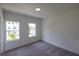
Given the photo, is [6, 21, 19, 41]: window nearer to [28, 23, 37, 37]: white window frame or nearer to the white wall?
[28, 23, 37, 37]: white window frame

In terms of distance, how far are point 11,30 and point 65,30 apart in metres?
1.41

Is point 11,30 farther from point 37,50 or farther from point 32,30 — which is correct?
point 37,50

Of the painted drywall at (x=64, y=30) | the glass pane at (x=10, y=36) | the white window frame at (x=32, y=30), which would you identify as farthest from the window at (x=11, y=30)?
the painted drywall at (x=64, y=30)

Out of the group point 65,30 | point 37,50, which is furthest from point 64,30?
point 37,50

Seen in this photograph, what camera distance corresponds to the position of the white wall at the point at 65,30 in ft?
6.01

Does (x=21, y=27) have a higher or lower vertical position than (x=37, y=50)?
higher

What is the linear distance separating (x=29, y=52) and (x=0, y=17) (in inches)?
33.6

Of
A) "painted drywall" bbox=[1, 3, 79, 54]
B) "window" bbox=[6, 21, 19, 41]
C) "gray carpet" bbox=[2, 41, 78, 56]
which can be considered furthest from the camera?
"painted drywall" bbox=[1, 3, 79, 54]

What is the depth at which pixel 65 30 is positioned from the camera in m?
1.98

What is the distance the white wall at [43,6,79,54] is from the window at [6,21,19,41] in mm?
768

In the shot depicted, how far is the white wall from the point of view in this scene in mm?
1831

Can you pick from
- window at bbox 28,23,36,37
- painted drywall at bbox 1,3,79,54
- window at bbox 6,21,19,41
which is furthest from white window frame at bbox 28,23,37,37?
painted drywall at bbox 1,3,79,54

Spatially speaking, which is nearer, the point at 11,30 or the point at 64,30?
the point at 11,30

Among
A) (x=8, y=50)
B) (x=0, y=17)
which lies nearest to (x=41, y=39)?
(x=8, y=50)
